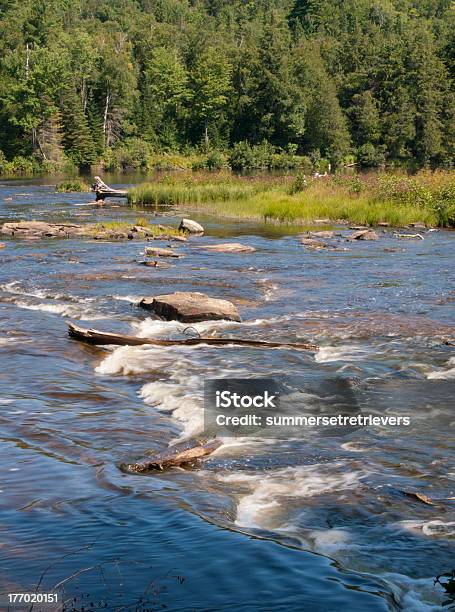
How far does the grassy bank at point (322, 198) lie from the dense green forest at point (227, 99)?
4022cm

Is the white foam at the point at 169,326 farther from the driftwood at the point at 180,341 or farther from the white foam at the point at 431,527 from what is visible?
the white foam at the point at 431,527

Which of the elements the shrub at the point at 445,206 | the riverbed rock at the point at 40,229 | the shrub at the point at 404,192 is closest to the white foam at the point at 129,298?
Result: the riverbed rock at the point at 40,229

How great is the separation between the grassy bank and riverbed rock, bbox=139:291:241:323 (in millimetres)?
17651

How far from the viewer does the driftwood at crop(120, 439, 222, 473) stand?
7434mm

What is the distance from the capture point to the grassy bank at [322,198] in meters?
31.3

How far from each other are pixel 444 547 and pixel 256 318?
358 inches

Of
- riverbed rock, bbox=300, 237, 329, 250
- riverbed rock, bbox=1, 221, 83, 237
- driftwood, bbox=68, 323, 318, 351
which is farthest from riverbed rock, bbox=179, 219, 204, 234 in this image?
driftwood, bbox=68, 323, 318, 351

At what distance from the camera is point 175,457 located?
7.56 metres

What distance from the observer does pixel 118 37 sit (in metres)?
144

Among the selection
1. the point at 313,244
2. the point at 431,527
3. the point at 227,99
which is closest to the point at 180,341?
the point at 431,527

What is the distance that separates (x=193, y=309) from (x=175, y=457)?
691cm

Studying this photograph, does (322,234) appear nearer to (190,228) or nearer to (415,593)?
(190,228)

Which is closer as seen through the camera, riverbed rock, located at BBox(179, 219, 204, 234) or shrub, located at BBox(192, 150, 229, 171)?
riverbed rock, located at BBox(179, 219, 204, 234)

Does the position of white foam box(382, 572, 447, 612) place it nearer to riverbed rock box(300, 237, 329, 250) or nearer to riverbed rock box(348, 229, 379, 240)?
riverbed rock box(300, 237, 329, 250)
